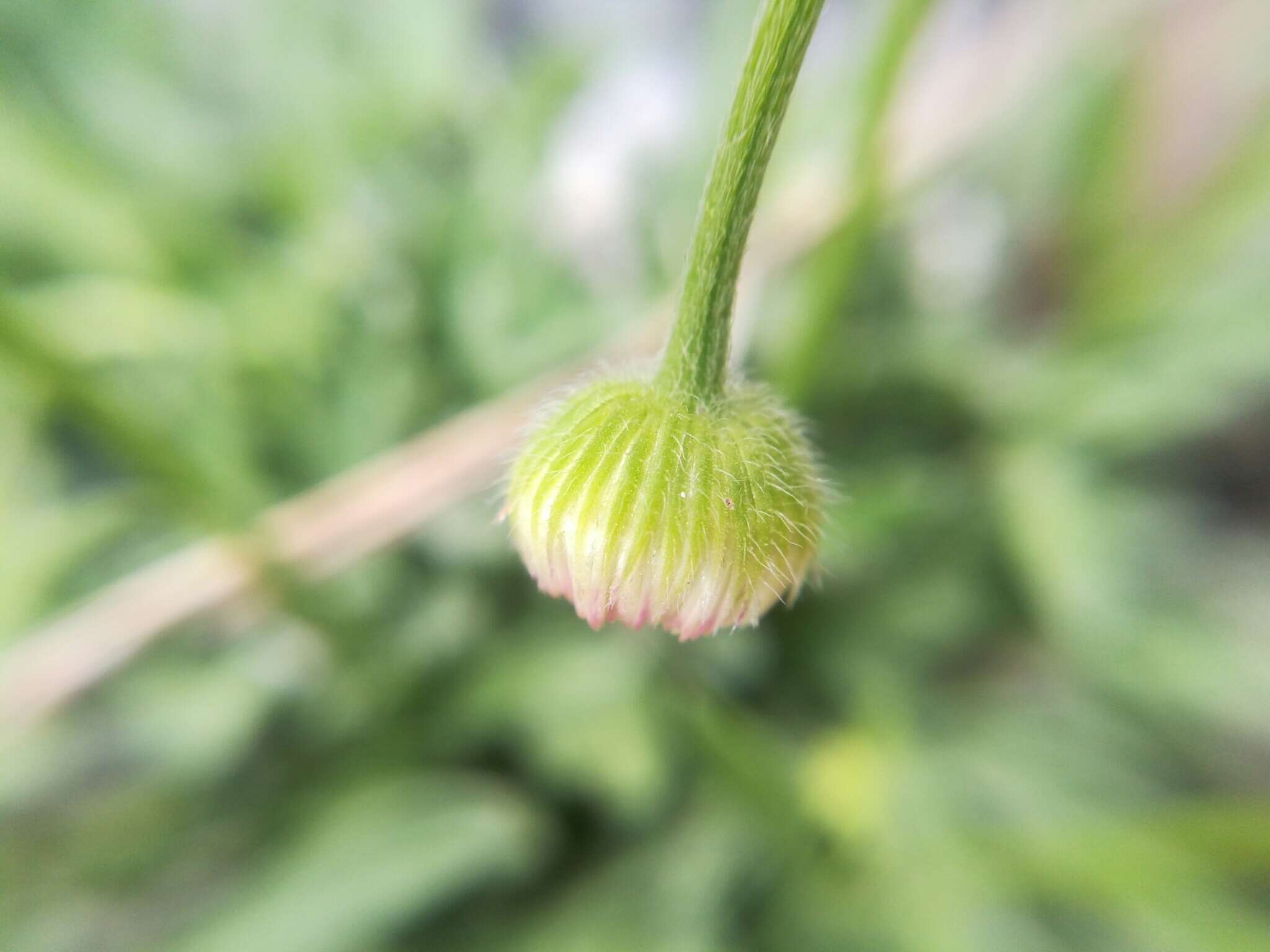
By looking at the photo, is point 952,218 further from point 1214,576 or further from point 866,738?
point 866,738

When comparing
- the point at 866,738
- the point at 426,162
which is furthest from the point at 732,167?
the point at 426,162

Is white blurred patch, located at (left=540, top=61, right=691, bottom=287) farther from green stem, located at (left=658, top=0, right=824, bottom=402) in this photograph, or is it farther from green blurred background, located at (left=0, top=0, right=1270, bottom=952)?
green stem, located at (left=658, top=0, right=824, bottom=402)

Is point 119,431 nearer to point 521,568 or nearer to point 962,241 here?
point 521,568

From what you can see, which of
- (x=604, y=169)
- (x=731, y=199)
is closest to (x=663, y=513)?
(x=731, y=199)

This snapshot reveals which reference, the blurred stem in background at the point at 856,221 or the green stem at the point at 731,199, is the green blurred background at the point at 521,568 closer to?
the blurred stem in background at the point at 856,221

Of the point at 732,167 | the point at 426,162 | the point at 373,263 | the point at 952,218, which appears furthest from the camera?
the point at 952,218

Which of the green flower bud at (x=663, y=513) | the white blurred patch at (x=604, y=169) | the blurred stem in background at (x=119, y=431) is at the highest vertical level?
the white blurred patch at (x=604, y=169)

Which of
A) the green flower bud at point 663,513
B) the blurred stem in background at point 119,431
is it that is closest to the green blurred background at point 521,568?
the blurred stem in background at point 119,431
